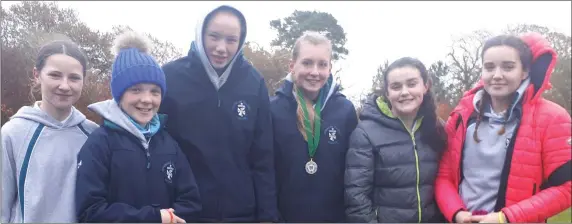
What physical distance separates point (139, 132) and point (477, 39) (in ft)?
12.5

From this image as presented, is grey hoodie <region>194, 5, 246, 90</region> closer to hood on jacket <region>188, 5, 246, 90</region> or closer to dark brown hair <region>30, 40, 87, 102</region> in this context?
hood on jacket <region>188, 5, 246, 90</region>

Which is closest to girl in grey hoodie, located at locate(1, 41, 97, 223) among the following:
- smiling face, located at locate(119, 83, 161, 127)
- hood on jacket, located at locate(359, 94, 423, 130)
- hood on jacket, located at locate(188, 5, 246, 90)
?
smiling face, located at locate(119, 83, 161, 127)

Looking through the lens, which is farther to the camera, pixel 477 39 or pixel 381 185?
pixel 477 39

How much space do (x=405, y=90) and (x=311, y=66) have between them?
0.67 meters

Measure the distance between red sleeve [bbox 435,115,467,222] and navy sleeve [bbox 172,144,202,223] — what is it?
1583mm

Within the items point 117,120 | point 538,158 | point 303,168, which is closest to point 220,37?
point 117,120

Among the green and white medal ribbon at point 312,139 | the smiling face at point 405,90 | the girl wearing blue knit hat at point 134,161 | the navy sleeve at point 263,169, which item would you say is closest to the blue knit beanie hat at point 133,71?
the girl wearing blue knit hat at point 134,161

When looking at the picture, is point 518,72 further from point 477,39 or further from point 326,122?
point 477,39

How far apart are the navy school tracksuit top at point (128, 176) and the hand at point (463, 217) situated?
163 centimetres

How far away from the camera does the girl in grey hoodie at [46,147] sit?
110 inches

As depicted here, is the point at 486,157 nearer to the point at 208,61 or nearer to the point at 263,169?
the point at 263,169

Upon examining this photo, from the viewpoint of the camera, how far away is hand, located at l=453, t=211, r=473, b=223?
3145 millimetres

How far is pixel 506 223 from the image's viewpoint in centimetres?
294

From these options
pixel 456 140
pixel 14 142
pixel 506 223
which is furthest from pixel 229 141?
pixel 506 223
